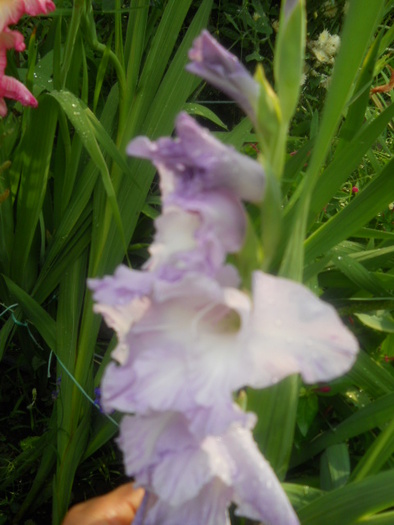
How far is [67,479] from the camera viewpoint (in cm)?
127

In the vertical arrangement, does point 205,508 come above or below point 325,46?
above

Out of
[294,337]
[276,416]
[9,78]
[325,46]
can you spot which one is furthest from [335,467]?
[325,46]

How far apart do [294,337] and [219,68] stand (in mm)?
210

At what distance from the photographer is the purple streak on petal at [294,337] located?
41 cm

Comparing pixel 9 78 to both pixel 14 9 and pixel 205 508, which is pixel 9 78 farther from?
pixel 205 508

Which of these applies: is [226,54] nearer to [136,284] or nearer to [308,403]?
[136,284]

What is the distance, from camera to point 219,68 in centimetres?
47

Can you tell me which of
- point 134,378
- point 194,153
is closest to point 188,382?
point 134,378

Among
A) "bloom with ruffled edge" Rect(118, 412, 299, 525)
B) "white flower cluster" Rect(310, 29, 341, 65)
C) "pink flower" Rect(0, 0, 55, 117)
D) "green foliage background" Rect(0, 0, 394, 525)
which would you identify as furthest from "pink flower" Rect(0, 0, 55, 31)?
"white flower cluster" Rect(310, 29, 341, 65)

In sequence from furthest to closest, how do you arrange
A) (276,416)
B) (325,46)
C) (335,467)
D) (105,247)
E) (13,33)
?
(325,46), (105,247), (13,33), (335,467), (276,416)

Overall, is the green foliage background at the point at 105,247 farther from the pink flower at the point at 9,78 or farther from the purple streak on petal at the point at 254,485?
the purple streak on petal at the point at 254,485

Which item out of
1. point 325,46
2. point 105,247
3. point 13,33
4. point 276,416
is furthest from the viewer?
point 325,46

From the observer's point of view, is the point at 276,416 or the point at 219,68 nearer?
the point at 219,68

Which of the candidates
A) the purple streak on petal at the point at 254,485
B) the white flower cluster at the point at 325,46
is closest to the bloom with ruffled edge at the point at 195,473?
the purple streak on petal at the point at 254,485
